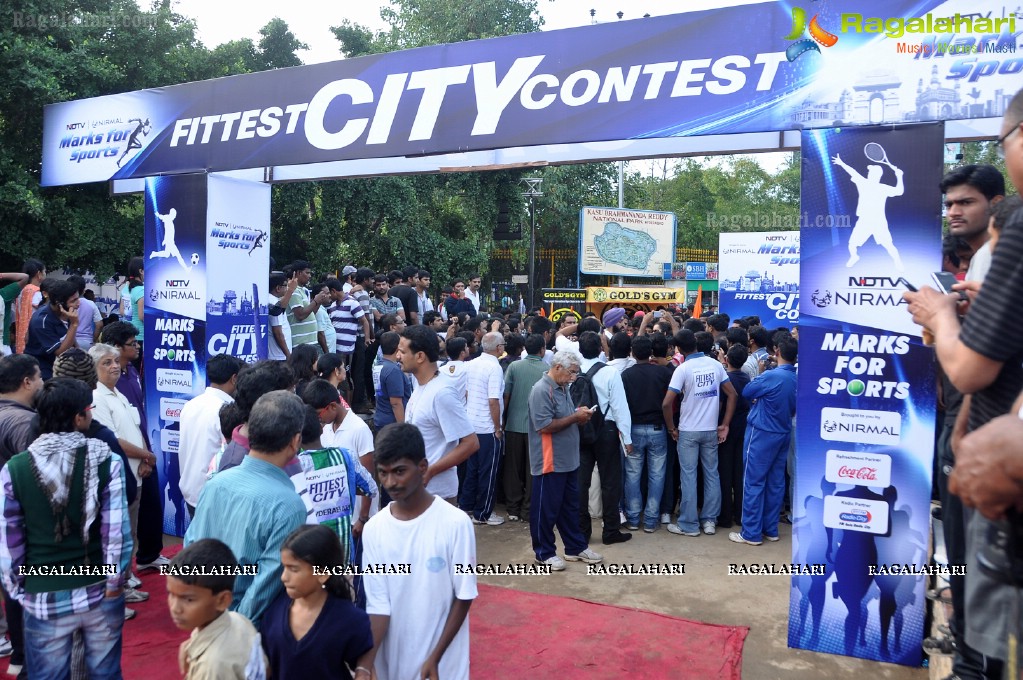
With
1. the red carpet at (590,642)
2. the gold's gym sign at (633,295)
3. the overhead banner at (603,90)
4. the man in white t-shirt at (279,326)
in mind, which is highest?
the overhead banner at (603,90)

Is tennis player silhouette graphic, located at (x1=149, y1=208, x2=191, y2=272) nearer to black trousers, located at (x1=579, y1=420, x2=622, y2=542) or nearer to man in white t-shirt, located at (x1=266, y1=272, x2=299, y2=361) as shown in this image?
man in white t-shirt, located at (x1=266, y1=272, x2=299, y2=361)

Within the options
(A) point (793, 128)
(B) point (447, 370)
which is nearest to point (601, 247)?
(B) point (447, 370)

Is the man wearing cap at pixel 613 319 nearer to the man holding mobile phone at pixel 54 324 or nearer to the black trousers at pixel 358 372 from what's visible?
the black trousers at pixel 358 372

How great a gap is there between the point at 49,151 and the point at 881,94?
798 centimetres

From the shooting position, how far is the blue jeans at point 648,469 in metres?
7.36

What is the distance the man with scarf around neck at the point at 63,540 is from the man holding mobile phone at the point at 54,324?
4.49m

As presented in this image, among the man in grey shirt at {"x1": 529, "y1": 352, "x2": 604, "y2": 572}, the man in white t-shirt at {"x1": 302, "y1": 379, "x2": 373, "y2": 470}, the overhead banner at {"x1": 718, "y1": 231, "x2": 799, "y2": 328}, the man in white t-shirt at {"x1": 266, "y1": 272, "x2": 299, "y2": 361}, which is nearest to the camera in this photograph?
the man in white t-shirt at {"x1": 302, "y1": 379, "x2": 373, "y2": 470}

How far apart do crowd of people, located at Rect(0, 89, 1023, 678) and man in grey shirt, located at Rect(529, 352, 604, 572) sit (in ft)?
0.06

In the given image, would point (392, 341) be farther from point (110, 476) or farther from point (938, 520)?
point (938, 520)

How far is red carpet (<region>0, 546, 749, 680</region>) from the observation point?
443 centimetres

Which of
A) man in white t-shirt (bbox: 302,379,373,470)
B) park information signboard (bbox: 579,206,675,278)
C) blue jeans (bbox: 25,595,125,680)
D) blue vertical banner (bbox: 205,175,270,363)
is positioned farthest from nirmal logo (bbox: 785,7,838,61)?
park information signboard (bbox: 579,206,675,278)

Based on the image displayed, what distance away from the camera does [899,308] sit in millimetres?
4387

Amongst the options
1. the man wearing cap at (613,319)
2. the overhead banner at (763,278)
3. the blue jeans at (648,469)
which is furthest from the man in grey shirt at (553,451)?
A: the overhead banner at (763,278)

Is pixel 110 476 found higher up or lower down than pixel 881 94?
lower down
